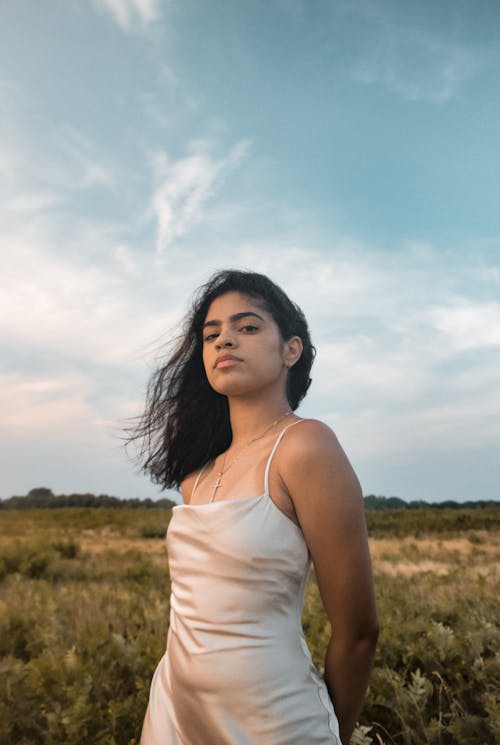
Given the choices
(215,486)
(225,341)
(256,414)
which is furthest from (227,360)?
(215,486)

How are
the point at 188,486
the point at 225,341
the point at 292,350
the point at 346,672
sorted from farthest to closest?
the point at 188,486
the point at 292,350
the point at 225,341
the point at 346,672

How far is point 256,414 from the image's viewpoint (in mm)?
2352

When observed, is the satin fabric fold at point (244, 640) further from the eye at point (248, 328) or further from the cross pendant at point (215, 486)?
the eye at point (248, 328)

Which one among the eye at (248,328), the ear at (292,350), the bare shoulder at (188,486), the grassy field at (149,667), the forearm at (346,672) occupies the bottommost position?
the grassy field at (149,667)

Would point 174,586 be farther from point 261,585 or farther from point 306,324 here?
point 306,324

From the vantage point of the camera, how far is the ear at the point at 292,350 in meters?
2.45

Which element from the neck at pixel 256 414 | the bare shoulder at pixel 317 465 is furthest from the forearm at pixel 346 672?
the neck at pixel 256 414

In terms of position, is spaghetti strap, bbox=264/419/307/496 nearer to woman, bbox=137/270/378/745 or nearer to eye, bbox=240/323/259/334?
woman, bbox=137/270/378/745

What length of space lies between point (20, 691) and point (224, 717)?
9.08ft

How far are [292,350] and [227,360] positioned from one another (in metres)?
0.28

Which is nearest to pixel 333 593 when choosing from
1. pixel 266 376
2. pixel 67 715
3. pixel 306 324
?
pixel 266 376

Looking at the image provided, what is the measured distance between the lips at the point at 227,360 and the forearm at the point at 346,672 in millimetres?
933

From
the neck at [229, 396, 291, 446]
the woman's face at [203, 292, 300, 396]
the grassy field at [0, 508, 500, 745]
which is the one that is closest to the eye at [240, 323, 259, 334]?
the woman's face at [203, 292, 300, 396]

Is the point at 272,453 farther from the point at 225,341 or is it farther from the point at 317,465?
the point at 225,341
